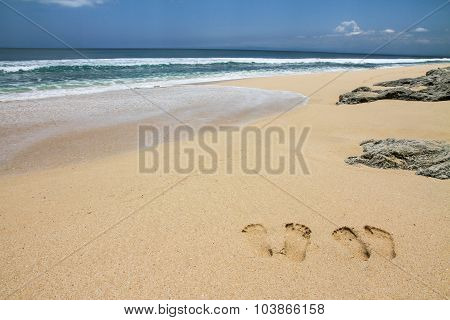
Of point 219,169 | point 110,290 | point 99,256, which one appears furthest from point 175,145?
point 110,290

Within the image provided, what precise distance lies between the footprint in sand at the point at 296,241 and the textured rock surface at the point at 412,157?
162 cm

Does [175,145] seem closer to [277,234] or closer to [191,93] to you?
[277,234]

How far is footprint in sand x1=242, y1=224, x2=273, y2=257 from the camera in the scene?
7.14 feet

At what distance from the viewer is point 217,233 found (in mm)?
2365

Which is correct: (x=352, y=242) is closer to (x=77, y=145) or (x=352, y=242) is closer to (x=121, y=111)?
(x=77, y=145)

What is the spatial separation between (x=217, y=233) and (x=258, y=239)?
0.33 metres

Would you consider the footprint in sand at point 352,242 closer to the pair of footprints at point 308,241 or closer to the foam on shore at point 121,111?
the pair of footprints at point 308,241

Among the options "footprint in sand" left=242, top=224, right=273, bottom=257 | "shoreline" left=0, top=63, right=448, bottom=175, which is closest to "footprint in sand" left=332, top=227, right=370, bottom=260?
"footprint in sand" left=242, top=224, right=273, bottom=257

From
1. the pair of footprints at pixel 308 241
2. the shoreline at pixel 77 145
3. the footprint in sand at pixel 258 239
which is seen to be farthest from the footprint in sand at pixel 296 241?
the shoreline at pixel 77 145

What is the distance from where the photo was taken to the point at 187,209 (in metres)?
2.67

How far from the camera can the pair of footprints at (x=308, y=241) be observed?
7.08ft

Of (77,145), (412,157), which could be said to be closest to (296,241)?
(412,157)

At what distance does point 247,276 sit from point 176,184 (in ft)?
4.65

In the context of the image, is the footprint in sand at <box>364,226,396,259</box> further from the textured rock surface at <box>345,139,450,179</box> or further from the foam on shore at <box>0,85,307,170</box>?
the foam on shore at <box>0,85,307,170</box>
